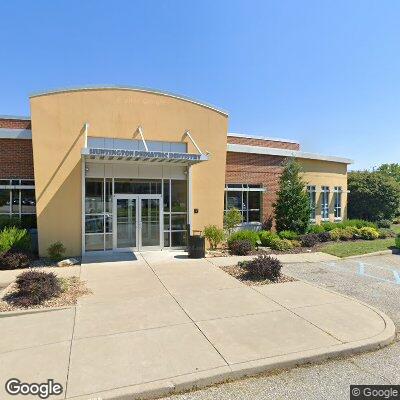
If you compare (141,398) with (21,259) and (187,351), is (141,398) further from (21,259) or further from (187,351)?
(21,259)

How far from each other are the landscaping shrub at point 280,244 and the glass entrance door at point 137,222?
529cm

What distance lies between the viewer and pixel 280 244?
15.6 m

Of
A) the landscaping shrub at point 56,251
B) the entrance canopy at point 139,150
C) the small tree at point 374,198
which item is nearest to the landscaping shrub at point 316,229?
the entrance canopy at point 139,150

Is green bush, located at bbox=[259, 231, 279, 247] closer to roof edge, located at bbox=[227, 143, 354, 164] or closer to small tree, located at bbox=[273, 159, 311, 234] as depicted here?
small tree, located at bbox=[273, 159, 311, 234]

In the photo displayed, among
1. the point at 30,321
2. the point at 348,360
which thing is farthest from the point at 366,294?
the point at 30,321

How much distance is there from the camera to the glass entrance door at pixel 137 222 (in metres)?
14.2

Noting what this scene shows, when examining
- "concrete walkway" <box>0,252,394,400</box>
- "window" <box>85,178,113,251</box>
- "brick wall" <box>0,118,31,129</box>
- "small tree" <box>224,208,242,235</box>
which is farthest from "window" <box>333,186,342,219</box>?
"brick wall" <box>0,118,31,129</box>

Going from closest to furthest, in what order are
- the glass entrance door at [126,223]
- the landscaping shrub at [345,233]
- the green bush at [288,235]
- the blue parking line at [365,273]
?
the blue parking line at [365,273] → the glass entrance door at [126,223] → the green bush at [288,235] → the landscaping shrub at [345,233]

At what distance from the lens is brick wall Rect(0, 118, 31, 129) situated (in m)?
14.5

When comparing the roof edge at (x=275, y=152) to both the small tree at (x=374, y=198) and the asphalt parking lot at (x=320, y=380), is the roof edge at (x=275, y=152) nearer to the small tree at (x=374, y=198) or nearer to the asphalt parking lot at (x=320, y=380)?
the small tree at (x=374, y=198)

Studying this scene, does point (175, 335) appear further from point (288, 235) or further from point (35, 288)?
point (288, 235)

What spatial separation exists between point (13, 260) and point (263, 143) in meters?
14.3

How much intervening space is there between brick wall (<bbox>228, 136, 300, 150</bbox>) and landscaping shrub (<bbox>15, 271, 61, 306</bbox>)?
1275 centimetres

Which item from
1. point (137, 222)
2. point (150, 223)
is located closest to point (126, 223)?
point (137, 222)
